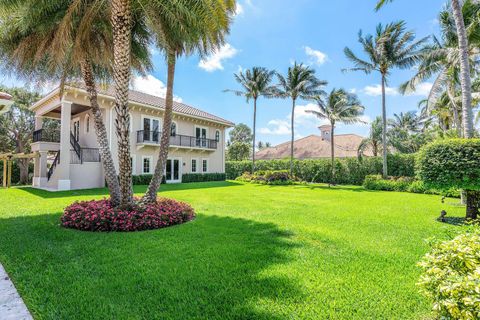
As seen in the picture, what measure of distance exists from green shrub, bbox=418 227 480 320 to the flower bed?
5.90 m

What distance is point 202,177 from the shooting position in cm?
2577

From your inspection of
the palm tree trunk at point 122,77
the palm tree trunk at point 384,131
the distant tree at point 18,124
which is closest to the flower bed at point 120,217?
the palm tree trunk at point 122,77

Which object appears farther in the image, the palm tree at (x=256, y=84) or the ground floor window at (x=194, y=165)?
the palm tree at (x=256, y=84)

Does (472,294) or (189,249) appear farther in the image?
(189,249)

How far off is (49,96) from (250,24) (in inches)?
566

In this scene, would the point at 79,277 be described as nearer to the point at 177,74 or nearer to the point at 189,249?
the point at 189,249

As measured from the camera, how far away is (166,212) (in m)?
7.19

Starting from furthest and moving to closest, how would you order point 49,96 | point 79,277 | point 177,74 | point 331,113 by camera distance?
point 331,113
point 49,96
point 177,74
point 79,277

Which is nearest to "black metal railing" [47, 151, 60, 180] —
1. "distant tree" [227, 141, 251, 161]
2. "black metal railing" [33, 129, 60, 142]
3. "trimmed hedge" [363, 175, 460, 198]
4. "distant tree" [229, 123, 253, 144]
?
"black metal railing" [33, 129, 60, 142]

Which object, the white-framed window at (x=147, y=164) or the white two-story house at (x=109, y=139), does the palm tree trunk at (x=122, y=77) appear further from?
the white-framed window at (x=147, y=164)

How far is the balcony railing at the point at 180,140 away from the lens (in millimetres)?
20453

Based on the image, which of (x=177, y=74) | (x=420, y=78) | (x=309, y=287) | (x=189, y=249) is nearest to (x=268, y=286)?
(x=309, y=287)

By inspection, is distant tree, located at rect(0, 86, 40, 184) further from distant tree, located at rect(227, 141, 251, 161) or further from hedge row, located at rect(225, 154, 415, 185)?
distant tree, located at rect(227, 141, 251, 161)

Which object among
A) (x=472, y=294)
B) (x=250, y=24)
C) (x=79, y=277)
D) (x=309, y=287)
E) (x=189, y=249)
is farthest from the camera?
(x=250, y=24)
